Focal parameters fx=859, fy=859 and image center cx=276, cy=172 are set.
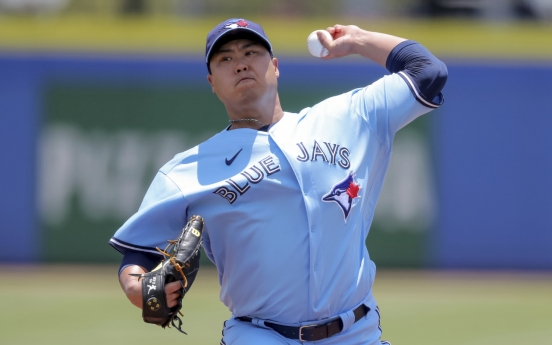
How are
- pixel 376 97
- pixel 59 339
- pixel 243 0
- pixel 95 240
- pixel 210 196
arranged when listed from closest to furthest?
1. pixel 210 196
2. pixel 376 97
3. pixel 59 339
4. pixel 95 240
5. pixel 243 0

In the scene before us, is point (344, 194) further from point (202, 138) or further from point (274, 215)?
point (202, 138)

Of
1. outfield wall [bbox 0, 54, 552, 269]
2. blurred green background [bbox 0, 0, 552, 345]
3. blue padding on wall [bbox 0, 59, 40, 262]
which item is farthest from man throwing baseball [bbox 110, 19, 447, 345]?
blue padding on wall [bbox 0, 59, 40, 262]

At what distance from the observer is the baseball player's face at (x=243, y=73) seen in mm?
3852

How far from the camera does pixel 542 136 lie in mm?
11148

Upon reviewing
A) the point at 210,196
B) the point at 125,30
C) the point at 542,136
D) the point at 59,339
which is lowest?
the point at 59,339

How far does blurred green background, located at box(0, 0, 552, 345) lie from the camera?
10.6 m

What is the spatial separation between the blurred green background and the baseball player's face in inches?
240

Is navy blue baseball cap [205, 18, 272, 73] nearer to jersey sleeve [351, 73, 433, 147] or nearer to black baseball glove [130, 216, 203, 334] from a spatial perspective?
jersey sleeve [351, 73, 433, 147]

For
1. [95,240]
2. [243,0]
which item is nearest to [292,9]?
[243,0]

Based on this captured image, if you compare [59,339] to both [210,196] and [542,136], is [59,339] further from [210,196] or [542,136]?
[542,136]

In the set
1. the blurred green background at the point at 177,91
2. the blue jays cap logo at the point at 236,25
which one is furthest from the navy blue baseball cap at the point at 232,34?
the blurred green background at the point at 177,91

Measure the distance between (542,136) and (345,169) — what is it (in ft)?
26.6

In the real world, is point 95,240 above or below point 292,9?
below

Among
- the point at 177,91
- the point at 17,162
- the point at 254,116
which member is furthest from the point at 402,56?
the point at 17,162
